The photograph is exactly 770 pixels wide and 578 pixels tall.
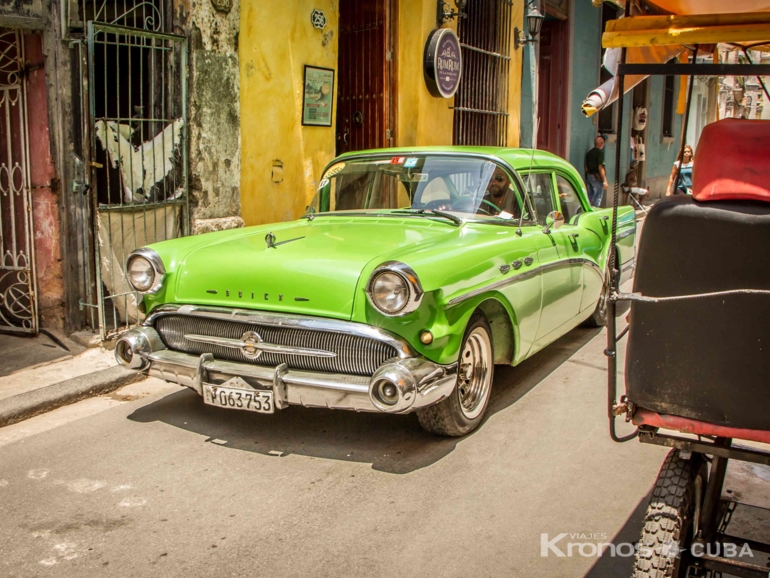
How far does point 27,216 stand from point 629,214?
5.00 metres

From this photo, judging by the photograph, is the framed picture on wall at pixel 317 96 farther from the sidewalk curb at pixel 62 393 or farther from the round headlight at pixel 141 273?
the round headlight at pixel 141 273

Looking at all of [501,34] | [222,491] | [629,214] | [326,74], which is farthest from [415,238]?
[501,34]

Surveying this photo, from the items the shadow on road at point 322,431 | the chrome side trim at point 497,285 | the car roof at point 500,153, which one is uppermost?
the car roof at point 500,153

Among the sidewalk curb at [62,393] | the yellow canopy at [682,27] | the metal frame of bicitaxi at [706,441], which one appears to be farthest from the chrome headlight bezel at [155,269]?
the metal frame of bicitaxi at [706,441]

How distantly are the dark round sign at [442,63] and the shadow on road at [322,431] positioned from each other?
233 inches

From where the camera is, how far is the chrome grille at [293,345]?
3.81 metres

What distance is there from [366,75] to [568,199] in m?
4.58

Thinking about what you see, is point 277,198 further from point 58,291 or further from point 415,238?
point 415,238

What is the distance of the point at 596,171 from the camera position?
14875 mm

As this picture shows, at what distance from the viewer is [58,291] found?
6.20 metres

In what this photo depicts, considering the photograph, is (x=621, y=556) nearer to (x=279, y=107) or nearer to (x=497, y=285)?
(x=497, y=285)

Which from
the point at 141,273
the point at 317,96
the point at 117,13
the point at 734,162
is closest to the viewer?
the point at 734,162

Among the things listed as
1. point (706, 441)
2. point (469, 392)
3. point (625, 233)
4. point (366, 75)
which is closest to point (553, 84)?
point (366, 75)

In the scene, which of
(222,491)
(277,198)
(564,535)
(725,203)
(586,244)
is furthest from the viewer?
(277,198)
